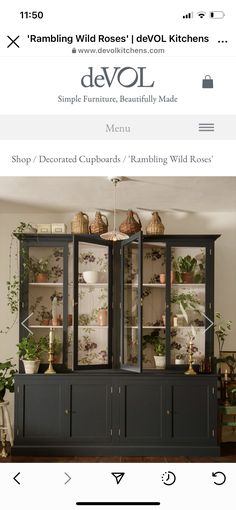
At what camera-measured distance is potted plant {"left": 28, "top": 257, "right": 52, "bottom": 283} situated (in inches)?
210

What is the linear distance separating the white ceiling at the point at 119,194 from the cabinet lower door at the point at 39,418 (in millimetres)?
1851

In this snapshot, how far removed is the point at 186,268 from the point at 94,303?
989 mm

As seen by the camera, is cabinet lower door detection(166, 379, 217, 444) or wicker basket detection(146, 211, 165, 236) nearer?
cabinet lower door detection(166, 379, 217, 444)

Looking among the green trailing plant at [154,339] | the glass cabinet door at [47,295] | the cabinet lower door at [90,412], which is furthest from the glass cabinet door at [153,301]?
the glass cabinet door at [47,295]

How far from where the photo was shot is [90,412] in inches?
196

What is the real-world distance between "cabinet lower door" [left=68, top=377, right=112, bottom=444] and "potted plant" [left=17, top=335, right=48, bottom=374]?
0.41 metres

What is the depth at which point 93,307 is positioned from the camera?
5.35 metres

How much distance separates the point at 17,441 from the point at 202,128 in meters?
4.60

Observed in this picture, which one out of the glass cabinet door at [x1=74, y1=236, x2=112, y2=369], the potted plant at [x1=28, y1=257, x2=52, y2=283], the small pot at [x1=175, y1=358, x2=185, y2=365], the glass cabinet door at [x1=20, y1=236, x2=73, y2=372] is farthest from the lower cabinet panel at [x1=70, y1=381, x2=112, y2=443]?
the potted plant at [x1=28, y1=257, x2=52, y2=283]

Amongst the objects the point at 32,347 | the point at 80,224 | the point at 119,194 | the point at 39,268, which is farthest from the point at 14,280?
the point at 119,194

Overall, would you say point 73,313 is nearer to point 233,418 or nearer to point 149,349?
point 149,349

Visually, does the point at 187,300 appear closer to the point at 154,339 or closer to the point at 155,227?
the point at 154,339

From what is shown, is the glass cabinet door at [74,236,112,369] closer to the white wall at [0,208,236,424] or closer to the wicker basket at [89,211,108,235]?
the wicker basket at [89,211,108,235]
